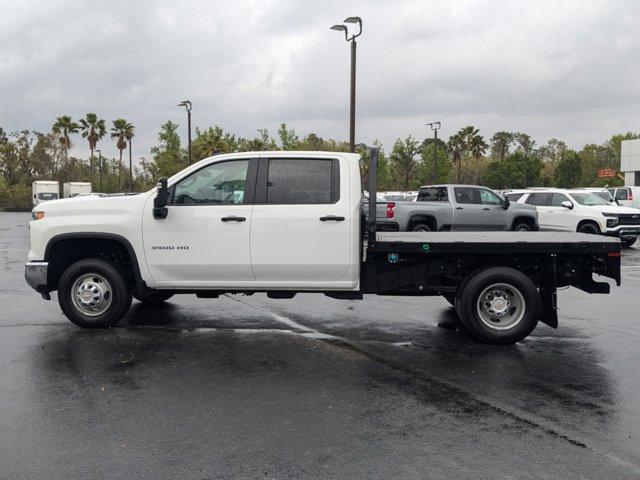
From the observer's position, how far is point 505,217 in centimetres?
2009

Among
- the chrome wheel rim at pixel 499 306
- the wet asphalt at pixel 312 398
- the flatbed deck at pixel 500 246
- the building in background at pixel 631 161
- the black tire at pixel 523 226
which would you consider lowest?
the wet asphalt at pixel 312 398

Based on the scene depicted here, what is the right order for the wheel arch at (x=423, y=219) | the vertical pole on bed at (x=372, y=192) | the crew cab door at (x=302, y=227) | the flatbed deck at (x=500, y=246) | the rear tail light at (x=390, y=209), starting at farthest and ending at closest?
the wheel arch at (x=423, y=219)
the rear tail light at (x=390, y=209)
the crew cab door at (x=302, y=227)
the flatbed deck at (x=500, y=246)
the vertical pole on bed at (x=372, y=192)

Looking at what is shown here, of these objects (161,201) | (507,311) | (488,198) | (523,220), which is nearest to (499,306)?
(507,311)

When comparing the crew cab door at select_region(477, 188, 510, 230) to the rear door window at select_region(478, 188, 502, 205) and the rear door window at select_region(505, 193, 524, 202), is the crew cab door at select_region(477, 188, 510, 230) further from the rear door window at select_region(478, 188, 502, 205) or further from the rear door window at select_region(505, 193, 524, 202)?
the rear door window at select_region(505, 193, 524, 202)

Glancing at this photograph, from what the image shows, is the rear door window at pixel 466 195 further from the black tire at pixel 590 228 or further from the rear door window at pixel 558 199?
the black tire at pixel 590 228

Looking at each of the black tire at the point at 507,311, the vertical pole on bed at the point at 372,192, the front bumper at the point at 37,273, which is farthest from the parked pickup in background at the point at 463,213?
the front bumper at the point at 37,273

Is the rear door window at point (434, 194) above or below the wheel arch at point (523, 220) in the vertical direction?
above

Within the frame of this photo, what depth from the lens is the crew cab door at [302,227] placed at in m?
7.20

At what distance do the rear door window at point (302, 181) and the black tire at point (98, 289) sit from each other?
2044 millimetres

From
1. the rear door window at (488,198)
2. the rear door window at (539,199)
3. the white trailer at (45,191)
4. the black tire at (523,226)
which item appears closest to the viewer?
the rear door window at (488,198)

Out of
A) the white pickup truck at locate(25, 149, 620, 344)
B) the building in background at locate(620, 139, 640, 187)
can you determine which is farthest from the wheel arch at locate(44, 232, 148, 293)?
the building in background at locate(620, 139, 640, 187)

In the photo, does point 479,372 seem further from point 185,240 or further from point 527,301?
point 185,240

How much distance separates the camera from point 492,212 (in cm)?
2000

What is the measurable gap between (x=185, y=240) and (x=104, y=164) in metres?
105
